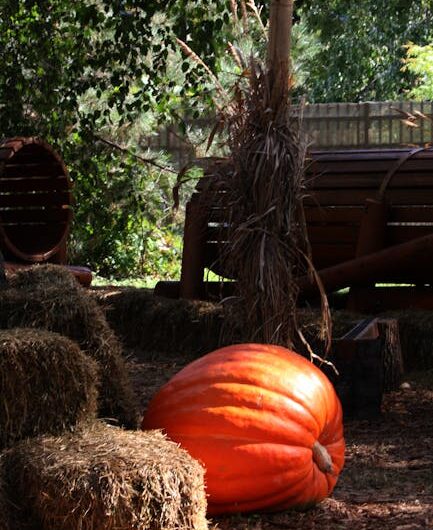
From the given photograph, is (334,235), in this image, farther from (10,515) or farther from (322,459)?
(10,515)

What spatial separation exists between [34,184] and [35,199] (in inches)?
5.7

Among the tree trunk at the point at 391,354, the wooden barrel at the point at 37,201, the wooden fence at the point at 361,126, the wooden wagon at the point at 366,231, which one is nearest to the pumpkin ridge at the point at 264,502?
the tree trunk at the point at 391,354

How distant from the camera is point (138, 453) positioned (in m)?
3.27

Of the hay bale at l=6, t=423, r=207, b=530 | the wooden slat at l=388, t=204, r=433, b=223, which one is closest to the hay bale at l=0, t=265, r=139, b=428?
the hay bale at l=6, t=423, r=207, b=530

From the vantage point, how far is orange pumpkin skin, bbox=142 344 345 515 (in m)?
3.71

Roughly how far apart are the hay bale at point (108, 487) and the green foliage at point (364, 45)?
60.2ft

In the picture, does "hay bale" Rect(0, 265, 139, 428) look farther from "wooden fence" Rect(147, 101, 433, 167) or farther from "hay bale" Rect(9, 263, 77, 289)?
"wooden fence" Rect(147, 101, 433, 167)

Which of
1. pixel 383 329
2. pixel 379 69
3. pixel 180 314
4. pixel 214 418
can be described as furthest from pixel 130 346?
pixel 379 69

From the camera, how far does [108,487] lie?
3111mm

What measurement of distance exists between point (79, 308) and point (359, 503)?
1.20m

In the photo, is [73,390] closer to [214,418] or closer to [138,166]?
[214,418]

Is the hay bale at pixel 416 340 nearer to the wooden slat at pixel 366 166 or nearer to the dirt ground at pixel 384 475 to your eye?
the dirt ground at pixel 384 475

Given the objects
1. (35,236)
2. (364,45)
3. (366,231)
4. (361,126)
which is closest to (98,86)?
(35,236)

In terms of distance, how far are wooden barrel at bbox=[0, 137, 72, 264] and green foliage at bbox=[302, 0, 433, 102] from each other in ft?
38.8
